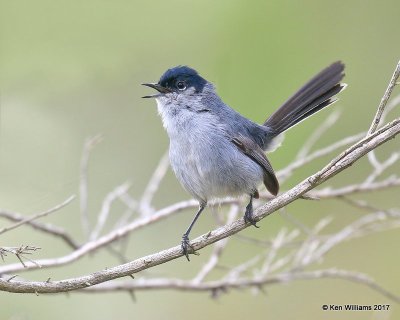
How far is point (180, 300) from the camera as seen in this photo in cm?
507

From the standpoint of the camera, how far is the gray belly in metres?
3.38

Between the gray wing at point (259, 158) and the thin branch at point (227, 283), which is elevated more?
the gray wing at point (259, 158)

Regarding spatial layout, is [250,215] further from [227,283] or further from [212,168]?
[227,283]

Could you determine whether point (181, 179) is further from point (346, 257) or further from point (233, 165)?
point (346, 257)

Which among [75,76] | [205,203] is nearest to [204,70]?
[75,76]

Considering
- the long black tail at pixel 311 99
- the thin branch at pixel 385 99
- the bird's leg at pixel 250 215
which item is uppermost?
the long black tail at pixel 311 99

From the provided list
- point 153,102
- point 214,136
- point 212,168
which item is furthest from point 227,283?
point 153,102

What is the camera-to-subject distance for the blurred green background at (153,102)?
4910 millimetres

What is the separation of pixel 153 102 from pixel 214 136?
2.62 m

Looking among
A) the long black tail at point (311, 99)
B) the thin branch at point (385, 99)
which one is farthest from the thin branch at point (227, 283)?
the thin branch at point (385, 99)

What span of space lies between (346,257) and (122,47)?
9.66ft

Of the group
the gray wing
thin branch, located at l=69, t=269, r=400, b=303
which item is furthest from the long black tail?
thin branch, located at l=69, t=269, r=400, b=303

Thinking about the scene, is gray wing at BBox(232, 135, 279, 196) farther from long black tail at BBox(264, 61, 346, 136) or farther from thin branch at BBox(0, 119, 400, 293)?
thin branch at BBox(0, 119, 400, 293)

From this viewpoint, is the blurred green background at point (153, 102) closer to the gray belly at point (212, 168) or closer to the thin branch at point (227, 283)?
the thin branch at point (227, 283)
